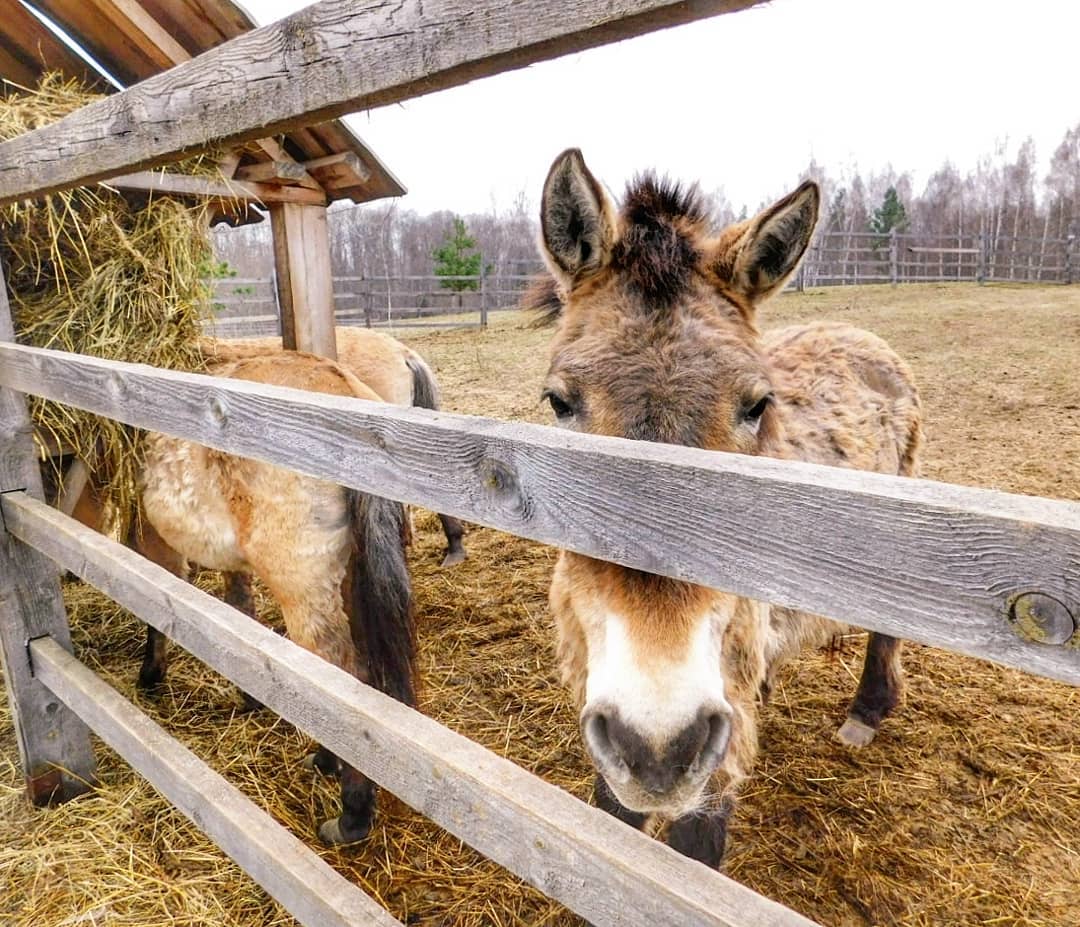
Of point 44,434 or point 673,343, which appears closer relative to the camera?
point 673,343

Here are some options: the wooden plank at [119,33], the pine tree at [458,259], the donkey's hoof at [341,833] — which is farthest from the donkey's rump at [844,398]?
the pine tree at [458,259]

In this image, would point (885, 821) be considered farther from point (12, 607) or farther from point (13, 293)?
point (13, 293)

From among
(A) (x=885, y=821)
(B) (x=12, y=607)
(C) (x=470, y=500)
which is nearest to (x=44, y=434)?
(B) (x=12, y=607)

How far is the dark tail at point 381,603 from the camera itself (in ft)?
8.92

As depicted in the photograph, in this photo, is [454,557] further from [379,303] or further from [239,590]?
[379,303]

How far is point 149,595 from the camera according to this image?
1992 mm

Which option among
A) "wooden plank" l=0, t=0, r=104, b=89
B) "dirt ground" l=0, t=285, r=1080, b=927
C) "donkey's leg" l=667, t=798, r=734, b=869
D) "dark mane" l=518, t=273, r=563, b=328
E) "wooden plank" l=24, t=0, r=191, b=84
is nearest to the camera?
"donkey's leg" l=667, t=798, r=734, b=869

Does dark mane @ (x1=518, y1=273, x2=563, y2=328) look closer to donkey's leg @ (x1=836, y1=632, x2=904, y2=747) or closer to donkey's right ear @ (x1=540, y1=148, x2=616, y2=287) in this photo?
donkey's right ear @ (x1=540, y1=148, x2=616, y2=287)

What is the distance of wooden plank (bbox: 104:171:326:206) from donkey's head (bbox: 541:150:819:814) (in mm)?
2102

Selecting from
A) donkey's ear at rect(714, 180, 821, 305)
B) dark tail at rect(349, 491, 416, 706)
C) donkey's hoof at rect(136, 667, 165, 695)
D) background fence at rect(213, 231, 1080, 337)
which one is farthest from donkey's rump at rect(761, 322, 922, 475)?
background fence at rect(213, 231, 1080, 337)

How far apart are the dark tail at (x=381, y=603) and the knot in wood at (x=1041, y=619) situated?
2.36 meters

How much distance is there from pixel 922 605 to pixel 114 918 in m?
2.75

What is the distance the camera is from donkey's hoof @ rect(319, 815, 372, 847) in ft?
8.68

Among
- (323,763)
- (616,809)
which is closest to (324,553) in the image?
(323,763)
